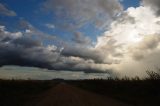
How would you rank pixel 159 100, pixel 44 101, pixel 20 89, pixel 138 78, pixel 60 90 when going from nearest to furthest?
pixel 44 101 < pixel 60 90 < pixel 159 100 < pixel 20 89 < pixel 138 78

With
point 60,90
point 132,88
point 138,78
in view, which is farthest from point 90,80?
point 60,90

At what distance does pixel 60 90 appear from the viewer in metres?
14.8

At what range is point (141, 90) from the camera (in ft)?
68.4

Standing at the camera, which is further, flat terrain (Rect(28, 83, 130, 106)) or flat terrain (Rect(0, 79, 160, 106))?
flat terrain (Rect(0, 79, 160, 106))

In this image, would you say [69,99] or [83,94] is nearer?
[69,99]

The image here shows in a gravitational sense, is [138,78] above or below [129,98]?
above

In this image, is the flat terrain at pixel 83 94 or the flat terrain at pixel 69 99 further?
the flat terrain at pixel 83 94

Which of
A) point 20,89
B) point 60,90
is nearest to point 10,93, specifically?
point 20,89

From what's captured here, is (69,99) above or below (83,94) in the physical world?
below

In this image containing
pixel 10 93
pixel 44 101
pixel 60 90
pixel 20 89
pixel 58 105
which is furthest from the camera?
pixel 20 89

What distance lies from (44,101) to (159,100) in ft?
24.1

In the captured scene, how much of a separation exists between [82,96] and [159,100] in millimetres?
5912

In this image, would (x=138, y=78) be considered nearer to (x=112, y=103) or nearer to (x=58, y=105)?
(x=112, y=103)

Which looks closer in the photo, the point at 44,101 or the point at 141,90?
the point at 44,101
